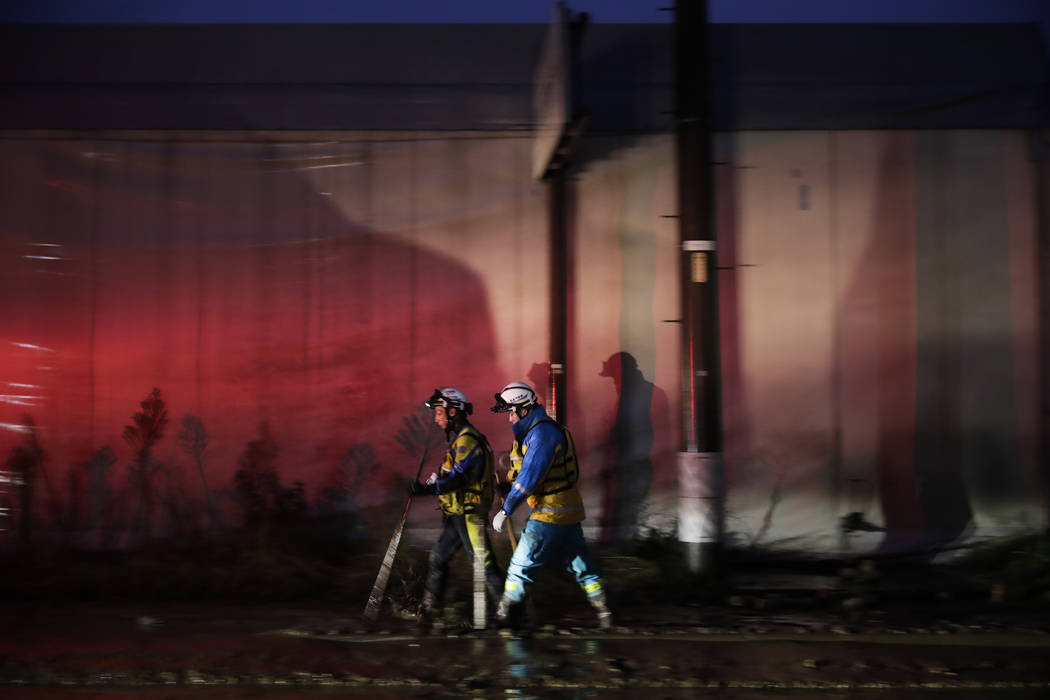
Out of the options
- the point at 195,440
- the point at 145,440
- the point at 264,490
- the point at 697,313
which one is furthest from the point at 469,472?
the point at 145,440

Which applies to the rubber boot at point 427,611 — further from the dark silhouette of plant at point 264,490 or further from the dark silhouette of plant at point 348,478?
the dark silhouette of plant at point 348,478

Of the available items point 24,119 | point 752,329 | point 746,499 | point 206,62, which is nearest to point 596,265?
point 752,329

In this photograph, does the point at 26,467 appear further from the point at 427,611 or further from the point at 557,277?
the point at 557,277

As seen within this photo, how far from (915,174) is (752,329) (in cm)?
246

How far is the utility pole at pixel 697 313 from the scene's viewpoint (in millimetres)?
8516

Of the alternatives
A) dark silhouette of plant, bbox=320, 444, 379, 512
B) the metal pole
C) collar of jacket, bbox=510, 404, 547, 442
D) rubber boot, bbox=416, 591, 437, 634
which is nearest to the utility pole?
the metal pole

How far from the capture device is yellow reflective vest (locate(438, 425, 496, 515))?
727cm

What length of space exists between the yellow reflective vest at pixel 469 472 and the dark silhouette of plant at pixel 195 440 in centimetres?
386

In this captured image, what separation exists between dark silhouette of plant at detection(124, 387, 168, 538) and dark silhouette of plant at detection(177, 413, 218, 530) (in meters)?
0.22

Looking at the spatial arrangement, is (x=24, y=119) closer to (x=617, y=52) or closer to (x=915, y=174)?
(x=617, y=52)

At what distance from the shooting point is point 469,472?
7.30 m

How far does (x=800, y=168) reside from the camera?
10.5 m

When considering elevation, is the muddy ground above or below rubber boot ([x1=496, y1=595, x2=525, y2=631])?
below

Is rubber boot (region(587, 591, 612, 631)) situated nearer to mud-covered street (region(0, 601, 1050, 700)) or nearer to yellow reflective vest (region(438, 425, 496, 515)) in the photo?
mud-covered street (region(0, 601, 1050, 700))
